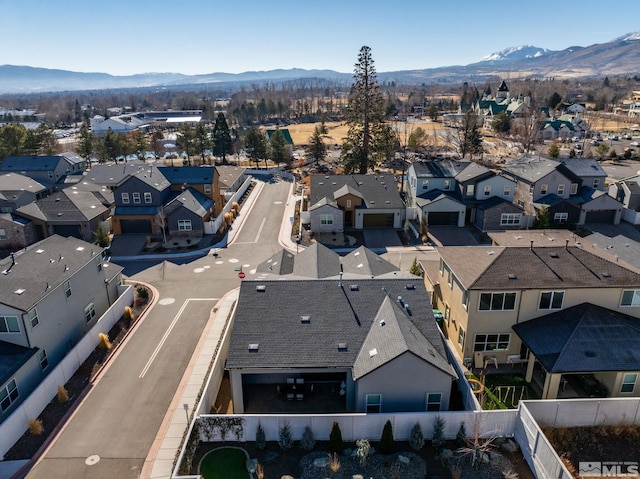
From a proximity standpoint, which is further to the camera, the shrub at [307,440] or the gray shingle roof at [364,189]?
the gray shingle roof at [364,189]

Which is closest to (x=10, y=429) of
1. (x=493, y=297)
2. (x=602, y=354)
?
(x=493, y=297)

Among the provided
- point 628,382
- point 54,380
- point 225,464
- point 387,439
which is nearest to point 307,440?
point 387,439

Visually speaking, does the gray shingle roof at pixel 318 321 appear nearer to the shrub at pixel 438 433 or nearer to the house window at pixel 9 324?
the shrub at pixel 438 433

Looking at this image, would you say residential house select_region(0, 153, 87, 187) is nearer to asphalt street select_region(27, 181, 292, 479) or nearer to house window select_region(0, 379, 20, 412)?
asphalt street select_region(27, 181, 292, 479)

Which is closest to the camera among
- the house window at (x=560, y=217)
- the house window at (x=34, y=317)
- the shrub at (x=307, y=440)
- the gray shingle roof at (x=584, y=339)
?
the shrub at (x=307, y=440)

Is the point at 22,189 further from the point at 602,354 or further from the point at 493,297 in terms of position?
the point at 602,354

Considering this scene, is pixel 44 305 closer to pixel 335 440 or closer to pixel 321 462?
pixel 321 462

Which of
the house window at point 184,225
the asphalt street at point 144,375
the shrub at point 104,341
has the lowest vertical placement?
the asphalt street at point 144,375

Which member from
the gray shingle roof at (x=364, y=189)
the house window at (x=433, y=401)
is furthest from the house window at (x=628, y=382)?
the gray shingle roof at (x=364, y=189)
